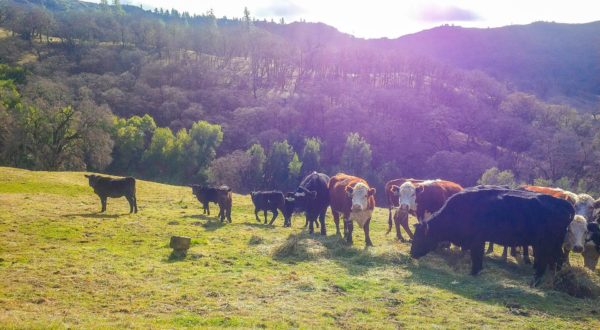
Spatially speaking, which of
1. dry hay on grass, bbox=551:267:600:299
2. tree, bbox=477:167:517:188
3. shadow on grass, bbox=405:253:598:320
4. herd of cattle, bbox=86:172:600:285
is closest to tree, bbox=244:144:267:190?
tree, bbox=477:167:517:188

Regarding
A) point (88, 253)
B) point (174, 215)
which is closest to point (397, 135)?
point (174, 215)

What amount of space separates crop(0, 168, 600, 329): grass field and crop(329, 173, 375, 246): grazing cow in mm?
750

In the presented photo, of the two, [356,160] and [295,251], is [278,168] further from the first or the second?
[295,251]

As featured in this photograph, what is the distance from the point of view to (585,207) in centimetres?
1544

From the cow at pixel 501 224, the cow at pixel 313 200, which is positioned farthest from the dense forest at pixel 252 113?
the cow at pixel 501 224

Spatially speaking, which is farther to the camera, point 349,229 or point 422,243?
point 349,229

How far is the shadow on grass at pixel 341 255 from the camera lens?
1350 centimetres

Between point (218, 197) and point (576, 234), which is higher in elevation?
point (576, 234)

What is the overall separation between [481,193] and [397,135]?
277 feet

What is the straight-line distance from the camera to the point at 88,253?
43.5ft

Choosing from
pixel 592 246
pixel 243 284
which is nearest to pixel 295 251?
pixel 243 284

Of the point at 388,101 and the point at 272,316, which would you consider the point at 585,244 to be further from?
the point at 388,101

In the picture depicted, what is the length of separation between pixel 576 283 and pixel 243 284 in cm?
837

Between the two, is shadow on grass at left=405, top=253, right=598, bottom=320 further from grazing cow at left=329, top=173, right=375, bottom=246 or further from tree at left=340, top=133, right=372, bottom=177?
tree at left=340, top=133, right=372, bottom=177
